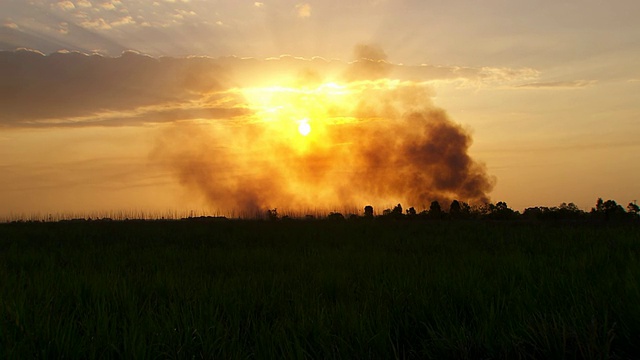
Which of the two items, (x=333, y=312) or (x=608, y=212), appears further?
(x=608, y=212)

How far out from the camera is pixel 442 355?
12.9 ft

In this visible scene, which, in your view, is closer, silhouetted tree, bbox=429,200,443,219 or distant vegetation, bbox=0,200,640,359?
distant vegetation, bbox=0,200,640,359

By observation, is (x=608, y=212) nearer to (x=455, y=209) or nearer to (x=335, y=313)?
(x=455, y=209)

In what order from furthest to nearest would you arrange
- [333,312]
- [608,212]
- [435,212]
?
[435,212]
[608,212]
[333,312]

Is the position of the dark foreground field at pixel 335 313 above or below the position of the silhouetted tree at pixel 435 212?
below

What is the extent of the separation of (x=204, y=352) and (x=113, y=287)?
128 inches

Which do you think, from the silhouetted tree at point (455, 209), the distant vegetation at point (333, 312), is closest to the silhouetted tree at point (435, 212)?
the silhouetted tree at point (455, 209)

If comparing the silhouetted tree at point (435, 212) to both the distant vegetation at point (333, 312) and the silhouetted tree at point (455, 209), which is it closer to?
the silhouetted tree at point (455, 209)

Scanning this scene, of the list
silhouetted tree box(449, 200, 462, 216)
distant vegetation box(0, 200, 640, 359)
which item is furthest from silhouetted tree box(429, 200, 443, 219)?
distant vegetation box(0, 200, 640, 359)

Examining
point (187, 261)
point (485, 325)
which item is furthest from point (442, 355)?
point (187, 261)

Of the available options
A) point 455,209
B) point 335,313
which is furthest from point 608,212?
point 335,313

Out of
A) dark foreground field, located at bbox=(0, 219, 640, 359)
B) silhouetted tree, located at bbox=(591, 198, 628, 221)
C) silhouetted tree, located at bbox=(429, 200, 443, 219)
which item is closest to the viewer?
dark foreground field, located at bbox=(0, 219, 640, 359)

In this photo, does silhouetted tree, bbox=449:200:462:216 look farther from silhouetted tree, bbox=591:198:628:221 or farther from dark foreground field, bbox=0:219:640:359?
dark foreground field, bbox=0:219:640:359

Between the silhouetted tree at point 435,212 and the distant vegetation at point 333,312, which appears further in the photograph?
the silhouetted tree at point 435,212
